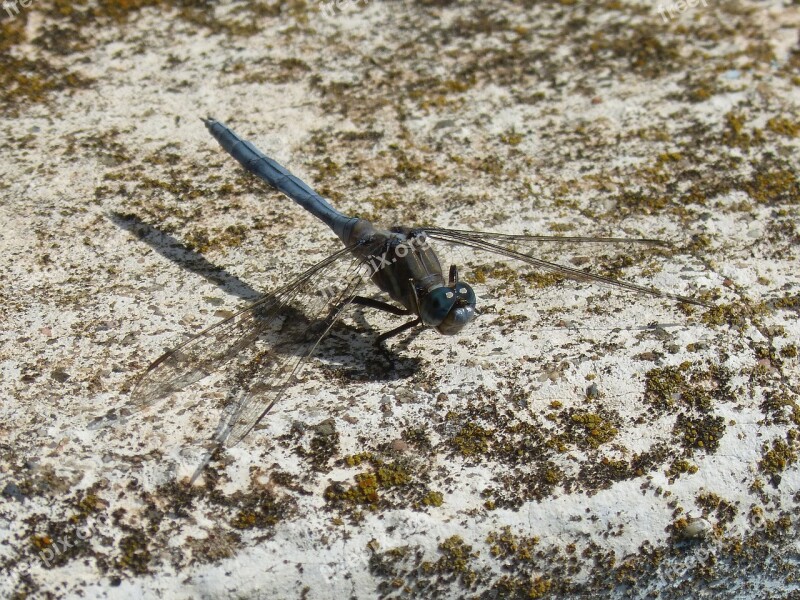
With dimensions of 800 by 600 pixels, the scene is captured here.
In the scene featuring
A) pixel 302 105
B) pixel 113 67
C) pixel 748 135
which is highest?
pixel 113 67

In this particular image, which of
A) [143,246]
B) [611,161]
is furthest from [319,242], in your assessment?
[611,161]

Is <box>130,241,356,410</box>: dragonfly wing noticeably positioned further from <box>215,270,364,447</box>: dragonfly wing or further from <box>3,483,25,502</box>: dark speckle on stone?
<box>3,483,25,502</box>: dark speckle on stone

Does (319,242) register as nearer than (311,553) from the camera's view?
No

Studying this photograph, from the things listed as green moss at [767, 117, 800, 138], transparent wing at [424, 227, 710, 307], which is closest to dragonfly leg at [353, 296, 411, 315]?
transparent wing at [424, 227, 710, 307]

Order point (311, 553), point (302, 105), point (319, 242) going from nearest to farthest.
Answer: point (311, 553) → point (319, 242) → point (302, 105)

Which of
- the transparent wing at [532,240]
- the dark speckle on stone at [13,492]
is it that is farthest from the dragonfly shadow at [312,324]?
the dark speckle on stone at [13,492]

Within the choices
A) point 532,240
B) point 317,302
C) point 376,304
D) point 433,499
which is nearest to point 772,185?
point 532,240

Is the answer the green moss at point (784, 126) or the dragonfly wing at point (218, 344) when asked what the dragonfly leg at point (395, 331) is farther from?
the green moss at point (784, 126)

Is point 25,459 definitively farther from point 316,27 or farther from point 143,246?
point 316,27
